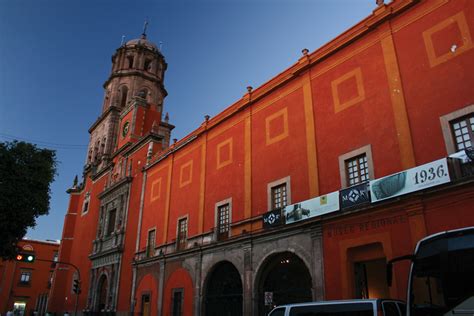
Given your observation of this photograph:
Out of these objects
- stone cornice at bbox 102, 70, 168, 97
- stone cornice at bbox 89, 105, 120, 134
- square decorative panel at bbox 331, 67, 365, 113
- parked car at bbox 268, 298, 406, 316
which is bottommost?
parked car at bbox 268, 298, 406, 316

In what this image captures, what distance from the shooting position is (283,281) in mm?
15281

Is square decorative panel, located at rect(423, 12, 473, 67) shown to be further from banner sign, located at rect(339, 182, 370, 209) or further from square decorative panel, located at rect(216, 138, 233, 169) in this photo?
square decorative panel, located at rect(216, 138, 233, 169)

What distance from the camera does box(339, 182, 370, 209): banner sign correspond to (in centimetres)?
1254

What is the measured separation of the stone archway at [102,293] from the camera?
28.1 metres

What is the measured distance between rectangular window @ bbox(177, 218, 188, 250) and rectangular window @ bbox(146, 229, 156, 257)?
3.09 m

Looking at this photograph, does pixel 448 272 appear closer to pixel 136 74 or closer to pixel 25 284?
pixel 136 74

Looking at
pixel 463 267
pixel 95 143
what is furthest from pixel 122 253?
pixel 463 267

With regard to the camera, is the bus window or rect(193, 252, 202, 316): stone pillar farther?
rect(193, 252, 202, 316): stone pillar

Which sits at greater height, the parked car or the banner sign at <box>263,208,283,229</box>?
the banner sign at <box>263,208,283,229</box>

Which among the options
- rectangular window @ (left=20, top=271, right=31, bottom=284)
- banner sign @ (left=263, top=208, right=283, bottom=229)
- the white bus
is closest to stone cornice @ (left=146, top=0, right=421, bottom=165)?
banner sign @ (left=263, top=208, right=283, bottom=229)

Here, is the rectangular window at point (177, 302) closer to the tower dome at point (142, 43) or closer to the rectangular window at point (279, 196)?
the rectangular window at point (279, 196)

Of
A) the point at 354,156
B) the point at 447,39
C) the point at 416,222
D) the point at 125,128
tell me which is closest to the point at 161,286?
the point at 354,156

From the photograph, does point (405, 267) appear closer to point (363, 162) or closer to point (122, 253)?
point (363, 162)

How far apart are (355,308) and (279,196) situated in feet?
26.9
